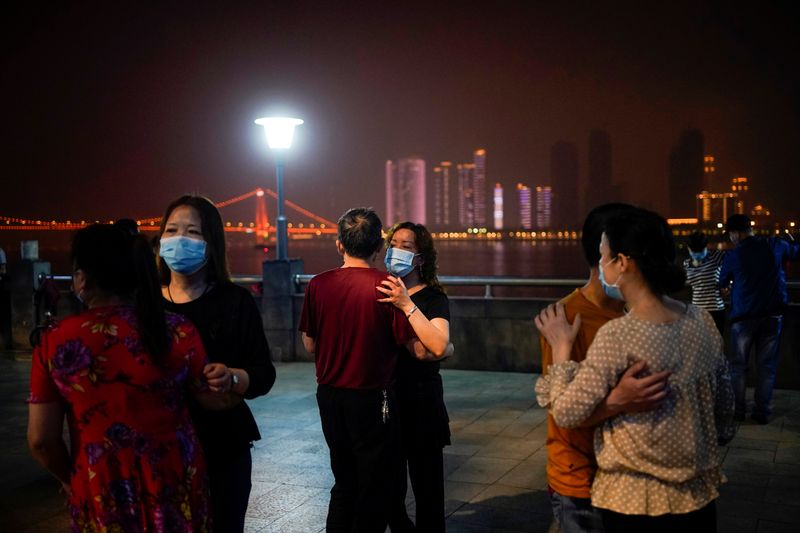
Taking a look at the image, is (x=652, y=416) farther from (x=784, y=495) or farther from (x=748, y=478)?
(x=748, y=478)

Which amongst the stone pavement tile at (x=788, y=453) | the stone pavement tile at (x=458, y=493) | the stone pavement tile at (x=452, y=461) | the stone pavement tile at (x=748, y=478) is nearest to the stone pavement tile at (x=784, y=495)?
the stone pavement tile at (x=748, y=478)

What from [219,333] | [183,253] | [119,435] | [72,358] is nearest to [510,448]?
[219,333]

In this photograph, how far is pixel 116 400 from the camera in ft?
7.37

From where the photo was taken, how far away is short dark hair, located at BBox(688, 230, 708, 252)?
Result: 24.9ft

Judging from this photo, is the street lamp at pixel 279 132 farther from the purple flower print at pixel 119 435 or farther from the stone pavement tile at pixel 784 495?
the purple flower print at pixel 119 435

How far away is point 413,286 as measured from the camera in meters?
4.03

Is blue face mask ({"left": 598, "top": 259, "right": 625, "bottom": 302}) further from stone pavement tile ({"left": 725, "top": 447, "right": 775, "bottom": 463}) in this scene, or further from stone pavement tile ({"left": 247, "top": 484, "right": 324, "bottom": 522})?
stone pavement tile ({"left": 725, "top": 447, "right": 775, "bottom": 463})

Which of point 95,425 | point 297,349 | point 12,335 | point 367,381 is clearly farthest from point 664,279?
point 12,335

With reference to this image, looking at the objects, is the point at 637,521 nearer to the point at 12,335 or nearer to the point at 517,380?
the point at 517,380

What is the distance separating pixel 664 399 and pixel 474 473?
340 centimetres

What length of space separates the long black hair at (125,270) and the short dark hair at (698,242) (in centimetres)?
640

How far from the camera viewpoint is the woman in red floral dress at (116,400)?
88.0 inches

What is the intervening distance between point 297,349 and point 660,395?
29.1 ft

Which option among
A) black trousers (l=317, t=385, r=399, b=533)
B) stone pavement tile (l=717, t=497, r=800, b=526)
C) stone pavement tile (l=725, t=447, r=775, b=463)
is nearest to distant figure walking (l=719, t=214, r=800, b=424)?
stone pavement tile (l=725, t=447, r=775, b=463)
